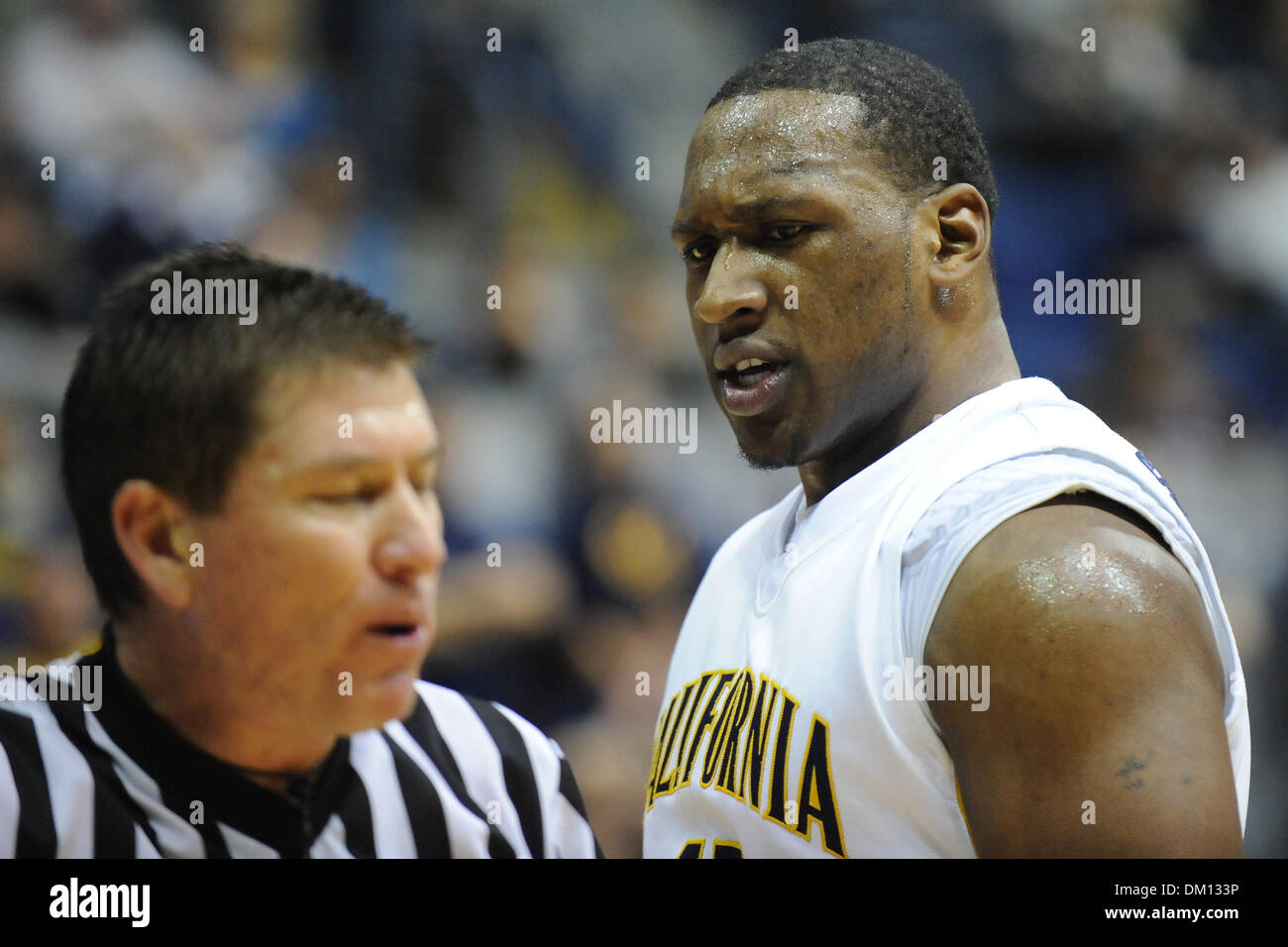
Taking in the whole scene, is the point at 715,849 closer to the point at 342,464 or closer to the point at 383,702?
the point at 383,702

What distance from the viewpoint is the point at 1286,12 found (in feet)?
11.1

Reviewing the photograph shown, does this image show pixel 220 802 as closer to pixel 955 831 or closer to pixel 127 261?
pixel 955 831

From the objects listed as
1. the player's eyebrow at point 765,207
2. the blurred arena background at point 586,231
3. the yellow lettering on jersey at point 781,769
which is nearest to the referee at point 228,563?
the yellow lettering on jersey at point 781,769

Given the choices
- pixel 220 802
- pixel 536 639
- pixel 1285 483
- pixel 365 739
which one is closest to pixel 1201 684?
pixel 365 739

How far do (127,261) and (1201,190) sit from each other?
2.79m

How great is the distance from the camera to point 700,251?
80.0 inches

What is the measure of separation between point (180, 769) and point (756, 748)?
2.51 feet

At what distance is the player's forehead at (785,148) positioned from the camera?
1885 millimetres

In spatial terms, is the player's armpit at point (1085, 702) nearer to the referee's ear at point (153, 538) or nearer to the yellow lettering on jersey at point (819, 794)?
the yellow lettering on jersey at point (819, 794)

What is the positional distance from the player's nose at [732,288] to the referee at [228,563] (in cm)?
62

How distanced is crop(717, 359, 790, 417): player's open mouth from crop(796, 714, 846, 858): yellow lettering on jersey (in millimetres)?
486

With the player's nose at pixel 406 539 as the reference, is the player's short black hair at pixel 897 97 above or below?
above

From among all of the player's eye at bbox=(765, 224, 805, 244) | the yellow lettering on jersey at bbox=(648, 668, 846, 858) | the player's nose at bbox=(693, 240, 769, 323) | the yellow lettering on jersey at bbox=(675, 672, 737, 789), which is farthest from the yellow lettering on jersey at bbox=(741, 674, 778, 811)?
the player's eye at bbox=(765, 224, 805, 244)

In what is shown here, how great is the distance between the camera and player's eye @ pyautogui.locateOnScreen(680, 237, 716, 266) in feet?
6.61
